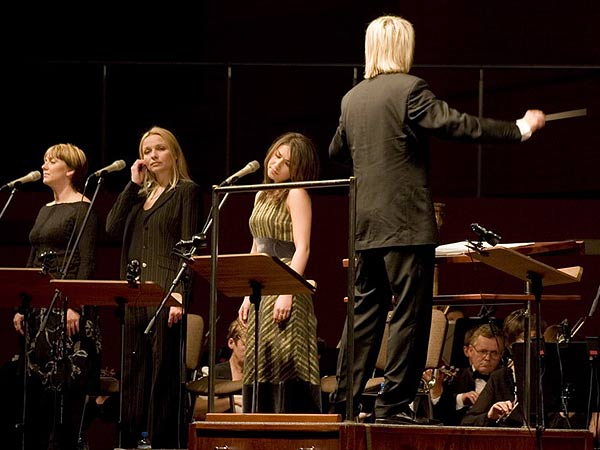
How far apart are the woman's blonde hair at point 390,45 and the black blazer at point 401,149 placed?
5 centimetres

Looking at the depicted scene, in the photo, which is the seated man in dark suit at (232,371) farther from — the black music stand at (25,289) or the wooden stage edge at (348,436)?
the wooden stage edge at (348,436)

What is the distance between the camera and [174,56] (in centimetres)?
1109

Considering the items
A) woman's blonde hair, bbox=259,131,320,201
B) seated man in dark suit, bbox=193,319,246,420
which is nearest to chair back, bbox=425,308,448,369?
seated man in dark suit, bbox=193,319,246,420

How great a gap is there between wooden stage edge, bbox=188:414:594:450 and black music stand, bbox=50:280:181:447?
117 cm

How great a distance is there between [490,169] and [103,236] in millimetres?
3006

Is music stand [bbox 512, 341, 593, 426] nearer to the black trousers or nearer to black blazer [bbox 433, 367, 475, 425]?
black blazer [bbox 433, 367, 475, 425]

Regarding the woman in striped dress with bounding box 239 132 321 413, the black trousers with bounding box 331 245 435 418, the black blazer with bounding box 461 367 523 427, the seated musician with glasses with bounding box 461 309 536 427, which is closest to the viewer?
the black trousers with bounding box 331 245 435 418

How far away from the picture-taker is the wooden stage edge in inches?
168

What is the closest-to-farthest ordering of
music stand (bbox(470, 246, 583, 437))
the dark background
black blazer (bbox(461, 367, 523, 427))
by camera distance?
music stand (bbox(470, 246, 583, 437))
black blazer (bbox(461, 367, 523, 427))
the dark background

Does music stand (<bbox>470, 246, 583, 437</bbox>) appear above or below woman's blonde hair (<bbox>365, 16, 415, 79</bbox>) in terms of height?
below

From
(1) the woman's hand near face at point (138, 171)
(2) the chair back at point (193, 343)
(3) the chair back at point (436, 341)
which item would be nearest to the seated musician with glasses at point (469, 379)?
(3) the chair back at point (436, 341)

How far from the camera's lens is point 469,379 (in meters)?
6.99

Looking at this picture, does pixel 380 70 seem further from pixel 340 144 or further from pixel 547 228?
pixel 547 228

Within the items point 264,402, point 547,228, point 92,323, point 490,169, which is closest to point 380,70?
point 264,402
